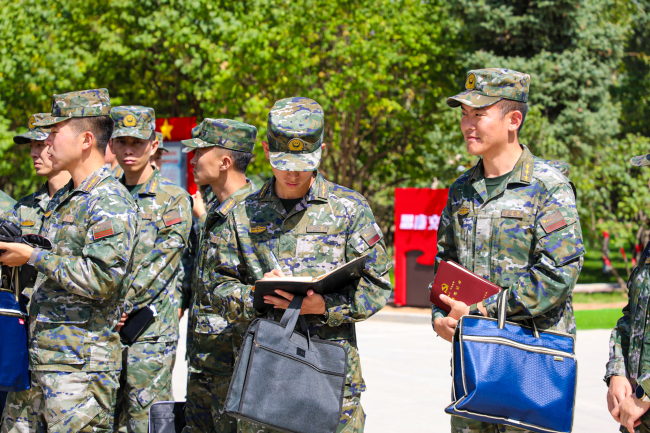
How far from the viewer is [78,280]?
347cm

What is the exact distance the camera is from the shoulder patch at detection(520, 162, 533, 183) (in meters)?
3.29

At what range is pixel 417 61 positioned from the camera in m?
15.9

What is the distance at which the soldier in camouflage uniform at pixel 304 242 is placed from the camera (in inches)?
126

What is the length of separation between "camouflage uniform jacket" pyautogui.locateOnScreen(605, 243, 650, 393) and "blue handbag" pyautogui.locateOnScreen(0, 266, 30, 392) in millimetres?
2875

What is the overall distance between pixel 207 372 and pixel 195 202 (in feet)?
5.67

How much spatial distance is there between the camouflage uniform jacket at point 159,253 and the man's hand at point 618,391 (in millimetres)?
2908

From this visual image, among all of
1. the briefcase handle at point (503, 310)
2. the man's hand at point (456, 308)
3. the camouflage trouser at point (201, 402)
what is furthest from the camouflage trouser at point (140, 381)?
the briefcase handle at point (503, 310)

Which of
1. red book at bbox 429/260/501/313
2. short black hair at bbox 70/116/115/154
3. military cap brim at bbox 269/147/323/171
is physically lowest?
red book at bbox 429/260/501/313

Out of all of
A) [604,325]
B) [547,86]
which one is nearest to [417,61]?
[547,86]

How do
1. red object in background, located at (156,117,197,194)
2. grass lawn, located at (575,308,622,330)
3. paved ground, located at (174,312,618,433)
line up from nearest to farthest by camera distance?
paved ground, located at (174,312,618,433)
grass lawn, located at (575,308,622,330)
red object in background, located at (156,117,197,194)

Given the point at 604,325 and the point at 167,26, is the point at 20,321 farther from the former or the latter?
the point at 167,26

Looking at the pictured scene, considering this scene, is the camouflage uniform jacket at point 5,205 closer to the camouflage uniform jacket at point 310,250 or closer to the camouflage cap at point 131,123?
the camouflage cap at point 131,123

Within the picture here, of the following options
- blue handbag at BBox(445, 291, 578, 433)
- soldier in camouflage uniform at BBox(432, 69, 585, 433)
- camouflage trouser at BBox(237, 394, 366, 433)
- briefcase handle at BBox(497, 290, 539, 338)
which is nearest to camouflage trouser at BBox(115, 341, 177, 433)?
camouflage trouser at BBox(237, 394, 366, 433)

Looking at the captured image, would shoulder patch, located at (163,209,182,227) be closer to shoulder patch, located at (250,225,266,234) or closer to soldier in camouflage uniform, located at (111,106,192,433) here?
soldier in camouflage uniform, located at (111,106,192,433)
